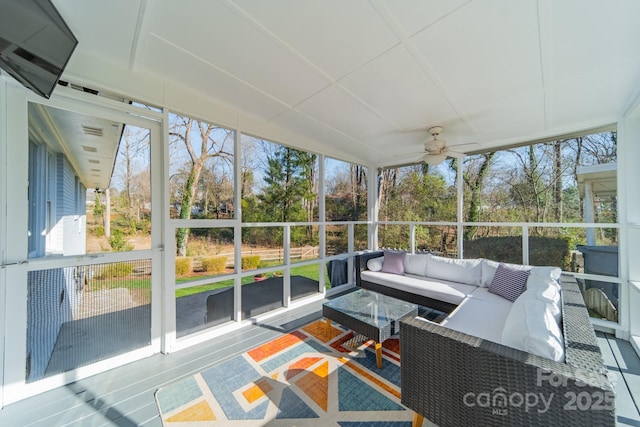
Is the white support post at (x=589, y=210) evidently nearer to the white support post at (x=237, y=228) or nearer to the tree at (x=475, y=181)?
the tree at (x=475, y=181)

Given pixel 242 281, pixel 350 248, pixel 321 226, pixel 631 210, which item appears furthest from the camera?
pixel 350 248

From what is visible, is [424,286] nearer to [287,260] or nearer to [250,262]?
[287,260]

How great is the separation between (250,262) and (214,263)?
505 millimetres

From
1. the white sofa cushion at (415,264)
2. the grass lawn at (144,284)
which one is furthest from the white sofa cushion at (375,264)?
the grass lawn at (144,284)

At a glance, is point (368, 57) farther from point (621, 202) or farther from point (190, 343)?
point (621, 202)

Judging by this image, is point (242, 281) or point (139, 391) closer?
point (139, 391)

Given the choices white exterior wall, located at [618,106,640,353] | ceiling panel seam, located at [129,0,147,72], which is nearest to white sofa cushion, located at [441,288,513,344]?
white exterior wall, located at [618,106,640,353]

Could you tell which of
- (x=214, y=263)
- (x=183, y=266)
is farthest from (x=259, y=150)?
(x=183, y=266)

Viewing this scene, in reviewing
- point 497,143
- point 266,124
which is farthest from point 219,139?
point 497,143

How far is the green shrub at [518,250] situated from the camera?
353 centimetres

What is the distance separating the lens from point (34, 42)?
4.58ft

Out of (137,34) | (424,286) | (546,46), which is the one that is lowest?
(424,286)

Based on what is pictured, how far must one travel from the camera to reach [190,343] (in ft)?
8.96

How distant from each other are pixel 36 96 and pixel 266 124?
7.01 ft
